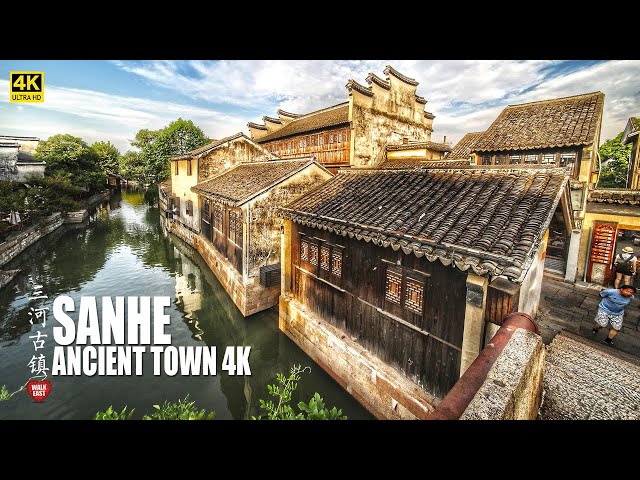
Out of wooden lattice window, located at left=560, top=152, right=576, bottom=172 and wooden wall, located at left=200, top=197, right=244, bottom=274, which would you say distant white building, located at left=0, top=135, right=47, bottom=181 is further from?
wooden lattice window, located at left=560, top=152, right=576, bottom=172

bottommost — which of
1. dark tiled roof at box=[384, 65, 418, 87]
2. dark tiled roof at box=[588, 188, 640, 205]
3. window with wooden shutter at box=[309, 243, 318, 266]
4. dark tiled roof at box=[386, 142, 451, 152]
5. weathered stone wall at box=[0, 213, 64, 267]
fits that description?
weathered stone wall at box=[0, 213, 64, 267]

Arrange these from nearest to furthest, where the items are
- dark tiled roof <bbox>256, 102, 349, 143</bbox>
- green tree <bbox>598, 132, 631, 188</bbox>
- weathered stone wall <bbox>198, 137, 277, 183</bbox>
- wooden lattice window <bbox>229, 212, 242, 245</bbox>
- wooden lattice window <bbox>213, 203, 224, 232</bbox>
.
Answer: wooden lattice window <bbox>229, 212, 242, 245</bbox>, wooden lattice window <bbox>213, 203, 224, 232</bbox>, weathered stone wall <bbox>198, 137, 277, 183</bbox>, dark tiled roof <bbox>256, 102, 349, 143</bbox>, green tree <bbox>598, 132, 631, 188</bbox>

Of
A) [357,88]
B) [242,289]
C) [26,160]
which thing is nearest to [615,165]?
[357,88]

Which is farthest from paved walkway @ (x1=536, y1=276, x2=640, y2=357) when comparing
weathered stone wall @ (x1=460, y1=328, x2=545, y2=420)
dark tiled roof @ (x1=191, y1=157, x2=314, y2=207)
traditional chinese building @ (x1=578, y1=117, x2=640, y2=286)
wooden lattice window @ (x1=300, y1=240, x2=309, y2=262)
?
dark tiled roof @ (x1=191, y1=157, x2=314, y2=207)

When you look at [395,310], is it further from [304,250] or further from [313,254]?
[304,250]

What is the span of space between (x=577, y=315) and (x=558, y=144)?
7.96 meters

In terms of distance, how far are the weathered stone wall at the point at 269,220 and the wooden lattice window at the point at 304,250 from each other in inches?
127

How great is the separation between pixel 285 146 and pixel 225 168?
22.7ft

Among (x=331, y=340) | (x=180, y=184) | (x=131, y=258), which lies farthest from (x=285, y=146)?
(x=331, y=340)

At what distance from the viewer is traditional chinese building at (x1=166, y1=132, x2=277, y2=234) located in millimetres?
21047

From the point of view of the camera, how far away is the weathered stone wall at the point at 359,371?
649cm

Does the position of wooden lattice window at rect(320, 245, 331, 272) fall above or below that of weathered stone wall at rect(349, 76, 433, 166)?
below

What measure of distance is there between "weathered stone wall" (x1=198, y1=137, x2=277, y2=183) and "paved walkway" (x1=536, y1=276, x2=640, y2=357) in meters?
18.3

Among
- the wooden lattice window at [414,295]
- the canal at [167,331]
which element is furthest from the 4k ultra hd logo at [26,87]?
the wooden lattice window at [414,295]
